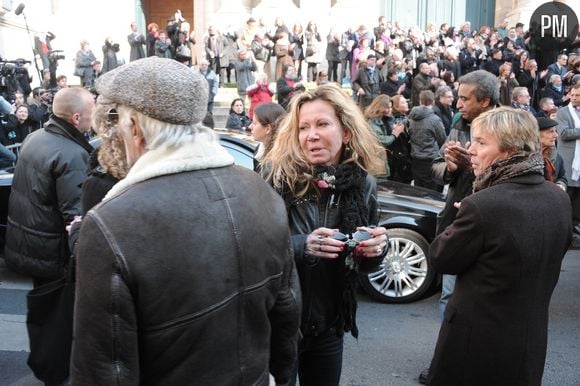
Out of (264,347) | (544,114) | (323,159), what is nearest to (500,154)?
(323,159)

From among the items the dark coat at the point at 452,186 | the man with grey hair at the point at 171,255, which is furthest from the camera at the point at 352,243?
the dark coat at the point at 452,186

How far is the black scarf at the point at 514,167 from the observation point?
2725mm

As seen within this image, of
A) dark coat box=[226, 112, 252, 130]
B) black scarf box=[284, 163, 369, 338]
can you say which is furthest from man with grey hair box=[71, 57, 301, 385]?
dark coat box=[226, 112, 252, 130]

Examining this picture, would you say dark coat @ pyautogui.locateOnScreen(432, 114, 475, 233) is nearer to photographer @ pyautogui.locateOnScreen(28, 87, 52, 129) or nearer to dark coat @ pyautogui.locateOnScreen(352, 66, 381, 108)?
photographer @ pyautogui.locateOnScreen(28, 87, 52, 129)

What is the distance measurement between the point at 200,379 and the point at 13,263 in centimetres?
284

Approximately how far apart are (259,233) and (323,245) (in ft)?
2.29

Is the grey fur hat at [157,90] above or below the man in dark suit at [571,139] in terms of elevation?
above

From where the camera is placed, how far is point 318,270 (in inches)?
104

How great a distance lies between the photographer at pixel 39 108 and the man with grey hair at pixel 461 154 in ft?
31.0

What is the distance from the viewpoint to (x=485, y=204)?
8.64 feet

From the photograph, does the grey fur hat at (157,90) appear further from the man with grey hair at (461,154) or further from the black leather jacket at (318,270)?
the man with grey hair at (461,154)

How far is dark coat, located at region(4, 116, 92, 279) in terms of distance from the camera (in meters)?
3.83

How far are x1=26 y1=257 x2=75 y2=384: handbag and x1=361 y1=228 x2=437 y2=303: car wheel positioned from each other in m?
2.91

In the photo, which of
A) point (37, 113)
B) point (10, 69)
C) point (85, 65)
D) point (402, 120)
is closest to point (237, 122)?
point (402, 120)
